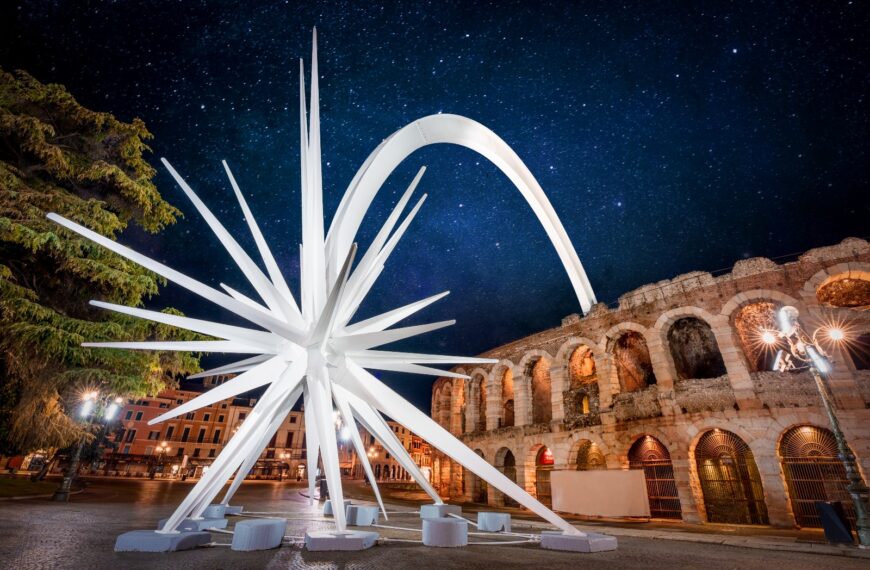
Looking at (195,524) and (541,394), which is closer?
(195,524)

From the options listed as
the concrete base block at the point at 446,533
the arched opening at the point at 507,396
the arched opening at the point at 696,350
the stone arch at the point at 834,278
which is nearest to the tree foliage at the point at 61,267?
the concrete base block at the point at 446,533

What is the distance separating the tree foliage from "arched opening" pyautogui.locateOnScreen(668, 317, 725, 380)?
2080 cm

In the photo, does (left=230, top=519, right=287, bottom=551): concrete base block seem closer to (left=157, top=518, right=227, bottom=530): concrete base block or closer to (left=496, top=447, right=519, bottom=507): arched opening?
(left=157, top=518, right=227, bottom=530): concrete base block

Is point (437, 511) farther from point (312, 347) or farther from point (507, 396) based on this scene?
point (507, 396)

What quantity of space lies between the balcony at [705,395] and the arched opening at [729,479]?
3.32ft

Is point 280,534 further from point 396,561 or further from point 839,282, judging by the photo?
point 839,282

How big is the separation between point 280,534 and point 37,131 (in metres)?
11.0

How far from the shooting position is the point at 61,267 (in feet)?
29.7

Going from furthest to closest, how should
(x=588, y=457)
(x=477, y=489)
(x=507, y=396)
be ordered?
1. (x=507, y=396)
2. (x=477, y=489)
3. (x=588, y=457)

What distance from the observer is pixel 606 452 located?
16.5m

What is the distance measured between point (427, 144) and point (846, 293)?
1740 centimetres

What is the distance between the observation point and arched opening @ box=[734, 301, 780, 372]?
49.9ft

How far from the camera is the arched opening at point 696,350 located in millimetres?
18266

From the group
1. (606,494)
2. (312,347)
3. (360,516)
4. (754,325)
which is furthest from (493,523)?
(754,325)
